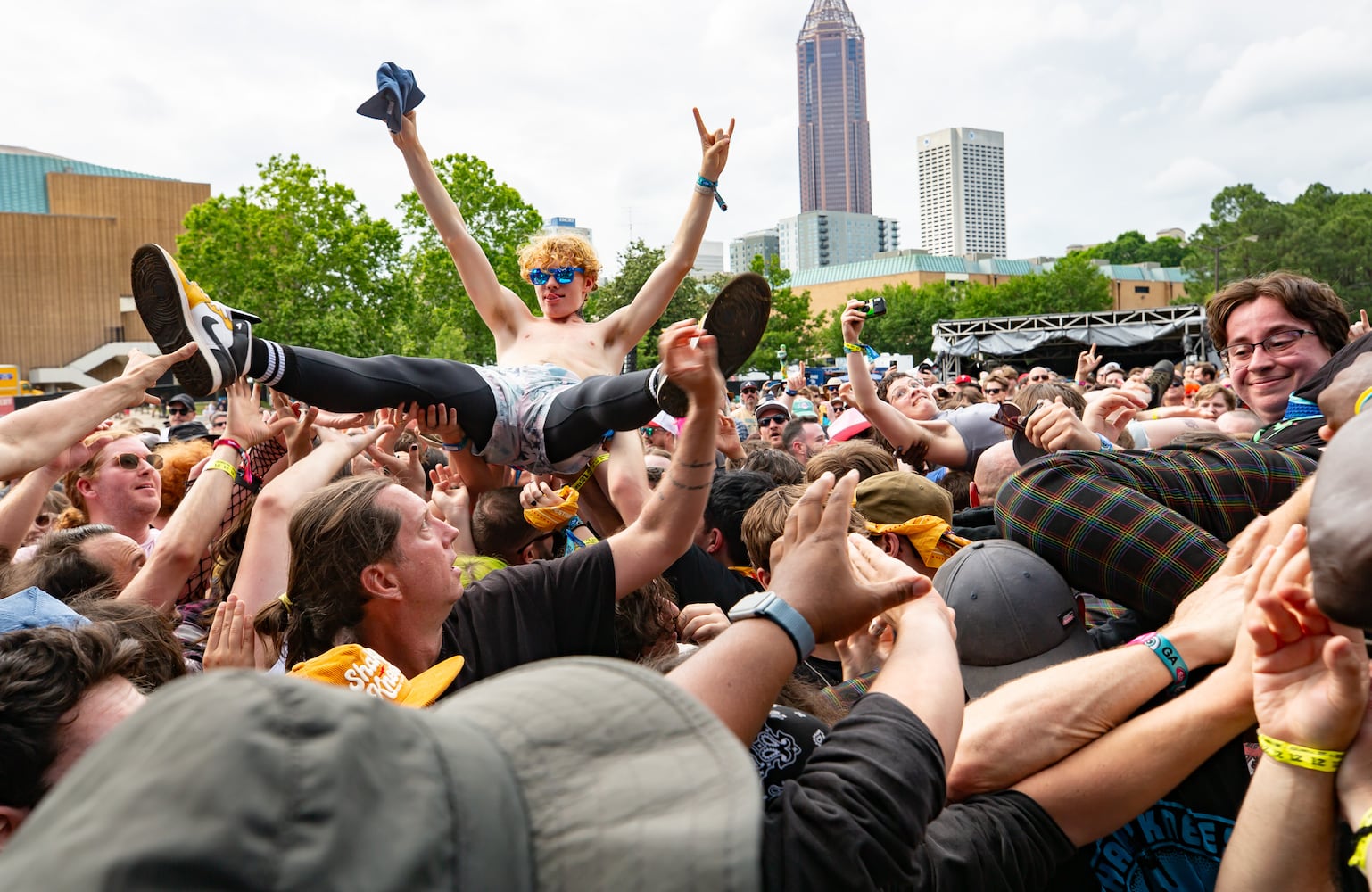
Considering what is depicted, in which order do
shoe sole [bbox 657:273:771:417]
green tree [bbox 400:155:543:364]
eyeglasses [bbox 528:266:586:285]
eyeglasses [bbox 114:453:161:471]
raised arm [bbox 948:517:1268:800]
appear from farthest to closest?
green tree [bbox 400:155:543:364] < eyeglasses [bbox 528:266:586:285] < eyeglasses [bbox 114:453:161:471] < shoe sole [bbox 657:273:771:417] < raised arm [bbox 948:517:1268:800]

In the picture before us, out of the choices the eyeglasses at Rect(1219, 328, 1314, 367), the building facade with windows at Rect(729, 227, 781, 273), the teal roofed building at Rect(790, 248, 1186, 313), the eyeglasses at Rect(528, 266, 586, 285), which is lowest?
the eyeglasses at Rect(1219, 328, 1314, 367)

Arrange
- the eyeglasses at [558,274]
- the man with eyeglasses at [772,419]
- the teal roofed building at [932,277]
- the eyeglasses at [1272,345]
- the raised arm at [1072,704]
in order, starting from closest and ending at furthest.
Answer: the raised arm at [1072,704], the eyeglasses at [1272,345], the eyeglasses at [558,274], the man with eyeglasses at [772,419], the teal roofed building at [932,277]

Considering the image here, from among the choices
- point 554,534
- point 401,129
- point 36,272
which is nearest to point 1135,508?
point 554,534

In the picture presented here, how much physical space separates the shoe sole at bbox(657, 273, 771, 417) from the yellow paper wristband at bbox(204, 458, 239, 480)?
1.82 m

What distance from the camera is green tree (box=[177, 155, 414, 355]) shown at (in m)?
31.3

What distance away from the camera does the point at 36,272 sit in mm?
61125

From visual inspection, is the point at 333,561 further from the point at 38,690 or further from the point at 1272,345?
the point at 1272,345

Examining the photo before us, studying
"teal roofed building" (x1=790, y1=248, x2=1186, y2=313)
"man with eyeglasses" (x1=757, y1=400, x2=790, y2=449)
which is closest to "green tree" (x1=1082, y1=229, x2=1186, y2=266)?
"teal roofed building" (x1=790, y1=248, x2=1186, y2=313)

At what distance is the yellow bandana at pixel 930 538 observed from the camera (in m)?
2.96

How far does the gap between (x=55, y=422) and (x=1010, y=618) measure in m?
2.80

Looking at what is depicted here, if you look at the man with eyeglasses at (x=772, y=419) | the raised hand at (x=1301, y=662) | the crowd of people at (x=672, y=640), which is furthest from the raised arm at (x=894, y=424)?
the raised hand at (x=1301, y=662)

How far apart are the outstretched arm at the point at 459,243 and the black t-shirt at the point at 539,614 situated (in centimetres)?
225

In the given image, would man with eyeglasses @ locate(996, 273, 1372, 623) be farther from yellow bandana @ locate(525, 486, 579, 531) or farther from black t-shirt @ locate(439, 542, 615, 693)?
yellow bandana @ locate(525, 486, 579, 531)

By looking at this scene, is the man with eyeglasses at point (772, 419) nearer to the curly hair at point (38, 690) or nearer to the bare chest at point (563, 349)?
the bare chest at point (563, 349)
